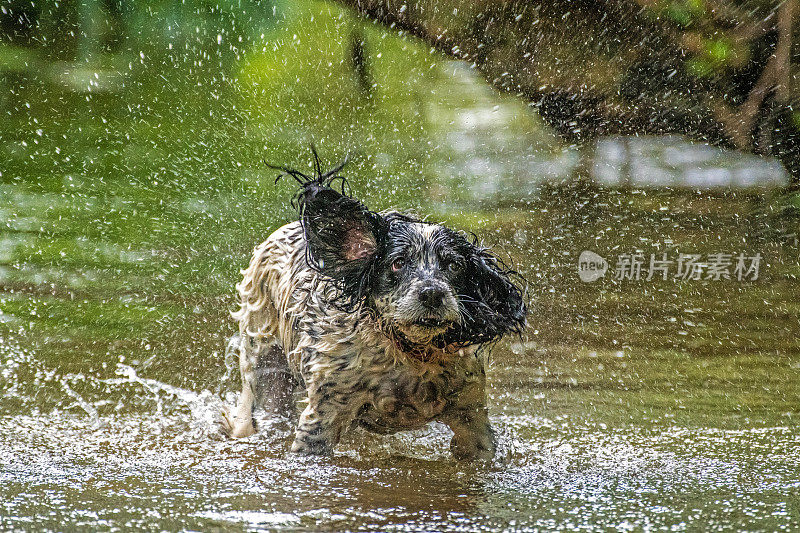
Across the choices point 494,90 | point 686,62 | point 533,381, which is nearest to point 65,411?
point 533,381

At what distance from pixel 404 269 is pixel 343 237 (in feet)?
1.11

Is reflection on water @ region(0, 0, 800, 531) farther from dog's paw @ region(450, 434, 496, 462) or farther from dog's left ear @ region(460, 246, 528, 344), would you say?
dog's left ear @ region(460, 246, 528, 344)

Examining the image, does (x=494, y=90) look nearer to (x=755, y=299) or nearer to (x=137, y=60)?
(x=755, y=299)

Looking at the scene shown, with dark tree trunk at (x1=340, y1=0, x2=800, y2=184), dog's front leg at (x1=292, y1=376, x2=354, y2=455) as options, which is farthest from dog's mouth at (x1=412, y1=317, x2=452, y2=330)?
dark tree trunk at (x1=340, y1=0, x2=800, y2=184)

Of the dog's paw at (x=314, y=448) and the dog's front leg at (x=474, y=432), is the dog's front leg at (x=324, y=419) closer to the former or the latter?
the dog's paw at (x=314, y=448)

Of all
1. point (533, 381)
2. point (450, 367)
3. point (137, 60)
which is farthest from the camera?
point (137, 60)

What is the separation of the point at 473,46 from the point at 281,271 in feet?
15.4

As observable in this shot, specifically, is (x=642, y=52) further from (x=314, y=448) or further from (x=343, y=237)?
(x=314, y=448)

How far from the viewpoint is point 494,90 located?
30.6 ft

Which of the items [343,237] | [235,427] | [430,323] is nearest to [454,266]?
[430,323]

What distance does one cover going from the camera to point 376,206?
328 inches

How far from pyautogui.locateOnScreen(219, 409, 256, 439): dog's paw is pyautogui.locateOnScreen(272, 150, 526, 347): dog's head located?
1092 millimetres

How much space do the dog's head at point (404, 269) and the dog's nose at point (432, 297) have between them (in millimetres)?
26

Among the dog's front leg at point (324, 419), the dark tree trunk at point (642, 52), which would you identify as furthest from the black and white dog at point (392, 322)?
the dark tree trunk at point (642, 52)
